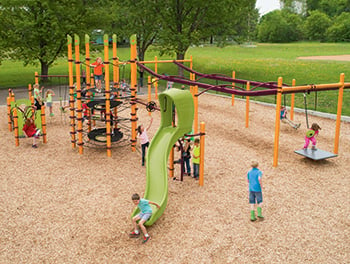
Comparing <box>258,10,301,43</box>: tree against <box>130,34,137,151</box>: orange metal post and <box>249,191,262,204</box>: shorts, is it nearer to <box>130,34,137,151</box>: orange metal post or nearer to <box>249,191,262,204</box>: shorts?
<box>130,34,137,151</box>: orange metal post

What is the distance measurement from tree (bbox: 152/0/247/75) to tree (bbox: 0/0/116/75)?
20.0 feet

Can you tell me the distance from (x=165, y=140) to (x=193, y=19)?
21.1 meters

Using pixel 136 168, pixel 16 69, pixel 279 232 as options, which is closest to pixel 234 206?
pixel 279 232

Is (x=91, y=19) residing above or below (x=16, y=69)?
above

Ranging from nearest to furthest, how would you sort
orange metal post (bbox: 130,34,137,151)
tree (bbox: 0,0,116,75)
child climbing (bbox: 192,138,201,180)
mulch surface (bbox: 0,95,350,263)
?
mulch surface (bbox: 0,95,350,263) < child climbing (bbox: 192,138,201,180) < orange metal post (bbox: 130,34,137,151) < tree (bbox: 0,0,116,75)

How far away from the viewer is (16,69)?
3888cm

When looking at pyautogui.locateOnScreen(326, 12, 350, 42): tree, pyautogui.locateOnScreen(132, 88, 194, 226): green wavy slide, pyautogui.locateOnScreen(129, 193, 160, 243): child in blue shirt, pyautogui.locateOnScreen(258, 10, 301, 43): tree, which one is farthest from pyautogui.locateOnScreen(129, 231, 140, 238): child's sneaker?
pyautogui.locateOnScreen(258, 10, 301, 43): tree

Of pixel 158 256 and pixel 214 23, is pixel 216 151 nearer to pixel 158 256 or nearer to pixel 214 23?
pixel 158 256

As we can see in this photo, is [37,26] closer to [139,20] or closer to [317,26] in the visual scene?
[139,20]

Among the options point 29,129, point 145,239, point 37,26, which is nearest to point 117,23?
point 37,26

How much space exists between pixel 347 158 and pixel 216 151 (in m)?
3.94

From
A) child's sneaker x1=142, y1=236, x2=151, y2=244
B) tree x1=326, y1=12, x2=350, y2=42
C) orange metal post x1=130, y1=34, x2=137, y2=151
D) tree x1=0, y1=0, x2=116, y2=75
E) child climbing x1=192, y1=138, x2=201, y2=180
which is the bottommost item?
child's sneaker x1=142, y1=236, x2=151, y2=244

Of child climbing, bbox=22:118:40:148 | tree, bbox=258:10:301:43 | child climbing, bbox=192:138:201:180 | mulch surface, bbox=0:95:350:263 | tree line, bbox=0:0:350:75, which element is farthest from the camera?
tree, bbox=258:10:301:43

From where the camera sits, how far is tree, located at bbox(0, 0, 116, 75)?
79.3 ft
